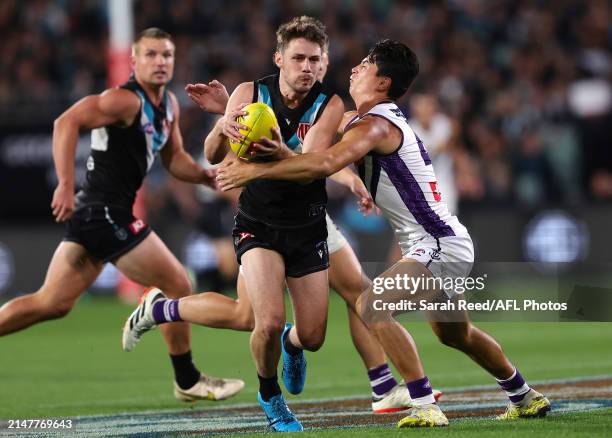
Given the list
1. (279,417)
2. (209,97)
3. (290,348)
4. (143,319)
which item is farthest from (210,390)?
(209,97)

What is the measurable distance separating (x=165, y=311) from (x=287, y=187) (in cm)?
150

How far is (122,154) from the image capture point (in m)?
9.18

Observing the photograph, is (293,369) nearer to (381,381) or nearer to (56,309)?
(381,381)

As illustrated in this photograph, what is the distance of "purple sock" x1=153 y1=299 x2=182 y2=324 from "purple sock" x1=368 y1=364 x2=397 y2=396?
140cm

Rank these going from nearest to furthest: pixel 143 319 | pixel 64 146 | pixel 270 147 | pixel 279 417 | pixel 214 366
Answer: pixel 270 147 → pixel 279 417 → pixel 143 319 → pixel 64 146 → pixel 214 366

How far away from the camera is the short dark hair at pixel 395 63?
24.1 ft

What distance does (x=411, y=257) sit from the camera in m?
7.14

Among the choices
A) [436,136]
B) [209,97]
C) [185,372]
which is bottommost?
[185,372]

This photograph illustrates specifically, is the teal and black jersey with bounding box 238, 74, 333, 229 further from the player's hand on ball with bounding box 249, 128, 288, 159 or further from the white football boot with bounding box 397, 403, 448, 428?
the white football boot with bounding box 397, 403, 448, 428

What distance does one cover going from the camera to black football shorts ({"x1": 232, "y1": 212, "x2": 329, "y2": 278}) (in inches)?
290

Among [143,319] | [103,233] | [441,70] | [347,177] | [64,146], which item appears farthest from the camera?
[441,70]

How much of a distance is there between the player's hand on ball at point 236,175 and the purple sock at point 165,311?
1.64 m

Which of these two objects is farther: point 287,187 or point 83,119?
point 83,119

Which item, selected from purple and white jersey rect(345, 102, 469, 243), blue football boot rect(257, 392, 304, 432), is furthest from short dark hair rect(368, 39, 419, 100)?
blue football boot rect(257, 392, 304, 432)
